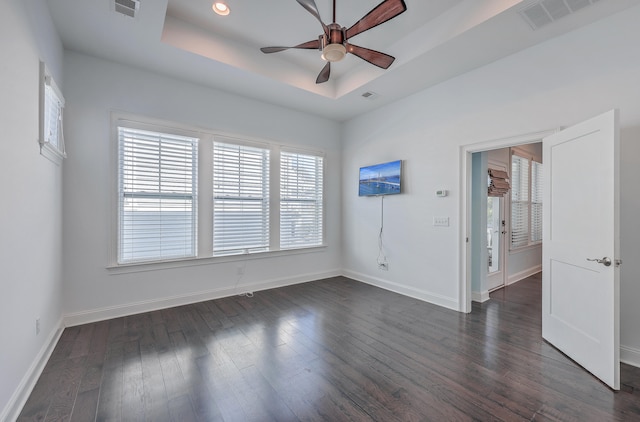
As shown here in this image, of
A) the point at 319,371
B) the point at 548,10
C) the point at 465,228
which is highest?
the point at 548,10

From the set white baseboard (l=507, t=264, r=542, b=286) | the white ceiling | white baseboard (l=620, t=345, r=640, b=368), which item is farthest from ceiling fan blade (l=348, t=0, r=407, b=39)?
white baseboard (l=507, t=264, r=542, b=286)

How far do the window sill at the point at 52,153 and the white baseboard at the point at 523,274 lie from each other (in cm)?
668

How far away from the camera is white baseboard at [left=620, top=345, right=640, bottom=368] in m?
2.42

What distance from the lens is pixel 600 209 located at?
2.29 meters

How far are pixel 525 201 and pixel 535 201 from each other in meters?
0.51

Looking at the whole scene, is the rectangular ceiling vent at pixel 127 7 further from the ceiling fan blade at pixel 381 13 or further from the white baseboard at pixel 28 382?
the white baseboard at pixel 28 382

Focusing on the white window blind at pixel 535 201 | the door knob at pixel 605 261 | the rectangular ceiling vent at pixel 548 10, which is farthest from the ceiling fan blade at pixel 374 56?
the white window blind at pixel 535 201

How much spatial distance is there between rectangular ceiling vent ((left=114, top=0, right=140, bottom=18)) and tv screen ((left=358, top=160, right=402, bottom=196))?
12.2ft

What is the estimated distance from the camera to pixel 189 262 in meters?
3.99

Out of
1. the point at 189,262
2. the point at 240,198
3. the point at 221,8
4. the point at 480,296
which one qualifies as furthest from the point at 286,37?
the point at 480,296

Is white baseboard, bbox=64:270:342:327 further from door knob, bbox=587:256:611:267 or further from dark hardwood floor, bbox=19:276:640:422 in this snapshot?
door knob, bbox=587:256:611:267

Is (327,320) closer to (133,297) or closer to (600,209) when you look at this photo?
(133,297)

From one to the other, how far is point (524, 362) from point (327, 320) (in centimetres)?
199

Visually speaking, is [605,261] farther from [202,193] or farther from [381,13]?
[202,193]
